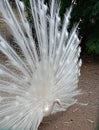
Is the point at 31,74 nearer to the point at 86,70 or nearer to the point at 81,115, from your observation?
the point at 81,115

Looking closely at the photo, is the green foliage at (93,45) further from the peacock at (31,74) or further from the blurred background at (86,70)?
the peacock at (31,74)

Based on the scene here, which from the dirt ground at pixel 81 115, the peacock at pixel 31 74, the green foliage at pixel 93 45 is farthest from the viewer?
the green foliage at pixel 93 45

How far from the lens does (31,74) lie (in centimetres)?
328

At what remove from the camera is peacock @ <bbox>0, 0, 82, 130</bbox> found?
3.21 m

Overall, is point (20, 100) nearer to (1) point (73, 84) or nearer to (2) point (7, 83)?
(2) point (7, 83)

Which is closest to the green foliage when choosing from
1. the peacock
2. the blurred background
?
the blurred background

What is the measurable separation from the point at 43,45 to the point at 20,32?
25 centimetres

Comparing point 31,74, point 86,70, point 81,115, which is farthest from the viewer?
point 86,70

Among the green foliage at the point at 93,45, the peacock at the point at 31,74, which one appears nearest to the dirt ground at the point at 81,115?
the peacock at the point at 31,74

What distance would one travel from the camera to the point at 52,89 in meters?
3.37

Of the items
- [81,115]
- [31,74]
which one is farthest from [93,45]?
[31,74]

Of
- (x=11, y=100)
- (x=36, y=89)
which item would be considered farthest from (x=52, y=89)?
(x=11, y=100)

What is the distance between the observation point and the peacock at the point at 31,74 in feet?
10.5

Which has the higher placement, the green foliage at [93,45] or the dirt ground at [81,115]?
the green foliage at [93,45]
